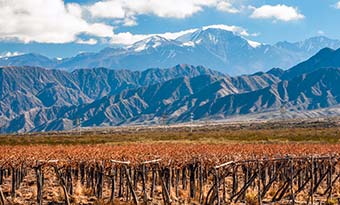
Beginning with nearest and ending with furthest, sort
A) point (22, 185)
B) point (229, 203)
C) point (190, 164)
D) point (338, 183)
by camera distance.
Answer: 1. point (229, 203)
2. point (190, 164)
3. point (338, 183)
4. point (22, 185)

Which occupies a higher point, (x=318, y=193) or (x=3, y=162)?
(x=3, y=162)

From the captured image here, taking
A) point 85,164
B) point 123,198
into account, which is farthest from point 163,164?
point 85,164

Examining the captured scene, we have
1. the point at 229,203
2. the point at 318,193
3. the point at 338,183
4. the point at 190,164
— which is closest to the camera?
the point at 229,203

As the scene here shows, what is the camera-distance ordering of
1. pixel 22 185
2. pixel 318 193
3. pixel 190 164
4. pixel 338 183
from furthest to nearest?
pixel 22 185, pixel 338 183, pixel 318 193, pixel 190 164

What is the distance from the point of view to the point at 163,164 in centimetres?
2869

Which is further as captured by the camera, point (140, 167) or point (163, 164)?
point (140, 167)

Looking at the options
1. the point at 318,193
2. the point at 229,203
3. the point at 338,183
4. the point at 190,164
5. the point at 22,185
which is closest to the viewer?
the point at 229,203

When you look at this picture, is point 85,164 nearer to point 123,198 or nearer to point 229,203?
point 123,198

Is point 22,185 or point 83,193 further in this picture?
point 22,185

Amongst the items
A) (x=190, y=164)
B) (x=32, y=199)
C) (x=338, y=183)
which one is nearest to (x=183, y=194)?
(x=190, y=164)

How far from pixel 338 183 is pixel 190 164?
11.8 meters

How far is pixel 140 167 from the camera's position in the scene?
104 ft

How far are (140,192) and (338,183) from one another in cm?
1368

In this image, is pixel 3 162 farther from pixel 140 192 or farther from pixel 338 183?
pixel 338 183
